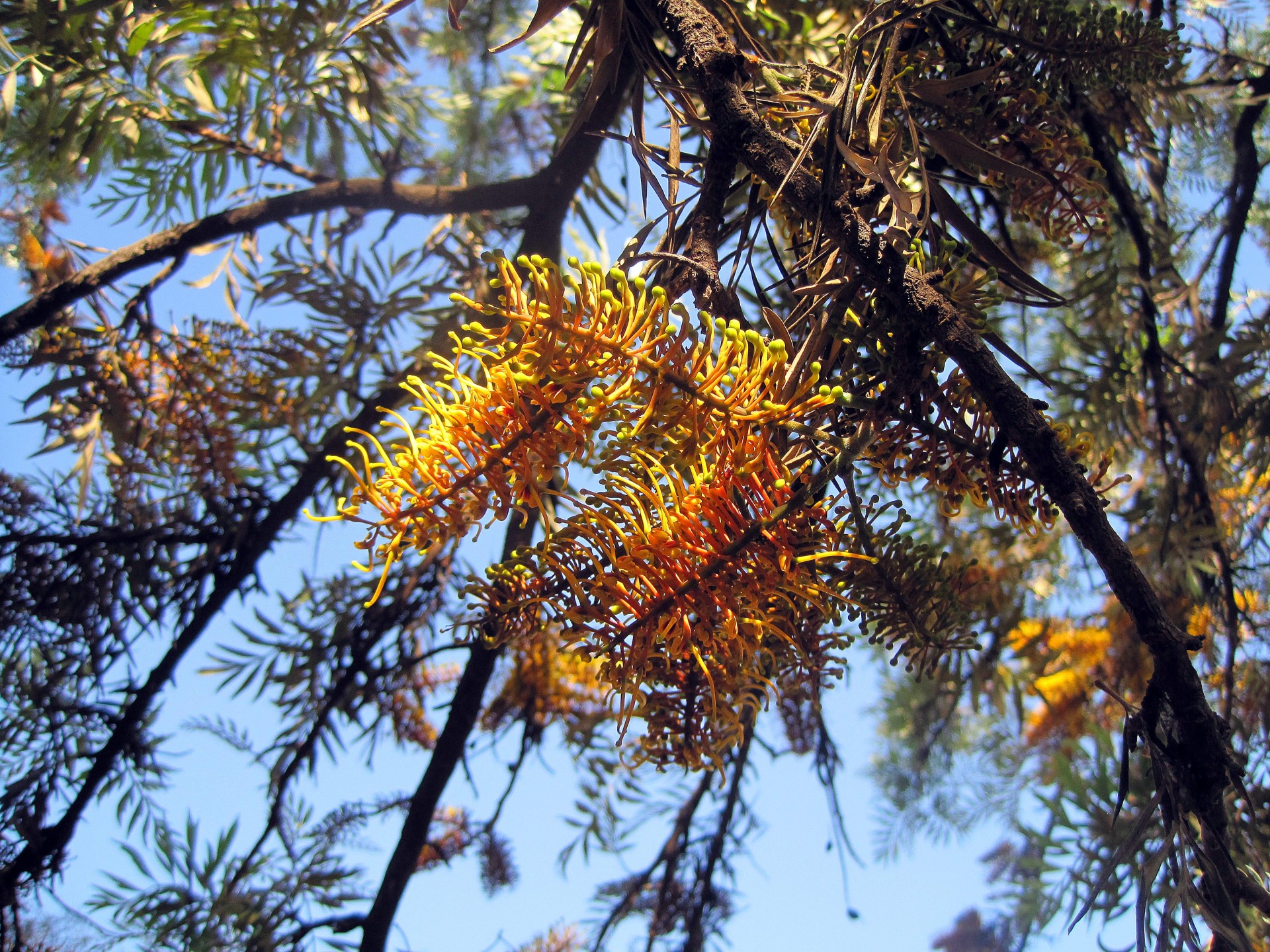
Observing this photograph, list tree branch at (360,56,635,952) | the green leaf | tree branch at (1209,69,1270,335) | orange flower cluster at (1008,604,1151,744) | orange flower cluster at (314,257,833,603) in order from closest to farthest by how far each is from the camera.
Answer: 1. orange flower cluster at (314,257,833,603)
2. tree branch at (360,56,635,952)
3. the green leaf
4. tree branch at (1209,69,1270,335)
5. orange flower cluster at (1008,604,1151,744)

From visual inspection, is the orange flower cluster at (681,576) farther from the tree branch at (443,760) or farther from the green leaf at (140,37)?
the green leaf at (140,37)

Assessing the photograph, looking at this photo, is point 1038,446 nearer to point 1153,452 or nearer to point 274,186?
point 1153,452

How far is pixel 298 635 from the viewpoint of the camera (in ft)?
3.07

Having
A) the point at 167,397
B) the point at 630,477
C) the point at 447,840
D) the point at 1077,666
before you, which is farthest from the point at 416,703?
the point at 1077,666

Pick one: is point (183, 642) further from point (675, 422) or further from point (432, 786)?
point (675, 422)

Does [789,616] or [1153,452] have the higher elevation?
[1153,452]

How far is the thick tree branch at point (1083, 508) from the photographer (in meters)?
0.36

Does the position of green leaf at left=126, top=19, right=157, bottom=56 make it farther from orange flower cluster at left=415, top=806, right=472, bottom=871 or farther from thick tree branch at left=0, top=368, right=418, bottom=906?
orange flower cluster at left=415, top=806, right=472, bottom=871

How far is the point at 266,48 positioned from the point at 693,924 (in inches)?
44.8

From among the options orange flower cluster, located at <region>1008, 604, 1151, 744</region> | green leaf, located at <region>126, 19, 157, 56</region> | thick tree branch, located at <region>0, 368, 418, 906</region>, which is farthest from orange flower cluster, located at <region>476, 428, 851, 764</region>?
green leaf, located at <region>126, 19, 157, 56</region>

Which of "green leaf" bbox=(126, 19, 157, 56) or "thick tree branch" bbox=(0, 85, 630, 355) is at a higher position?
"green leaf" bbox=(126, 19, 157, 56)

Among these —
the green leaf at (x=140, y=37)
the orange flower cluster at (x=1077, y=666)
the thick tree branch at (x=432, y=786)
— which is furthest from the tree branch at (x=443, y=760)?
the orange flower cluster at (x=1077, y=666)

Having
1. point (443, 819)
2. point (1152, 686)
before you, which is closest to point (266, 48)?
point (443, 819)

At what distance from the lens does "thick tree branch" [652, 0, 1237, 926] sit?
36 cm
